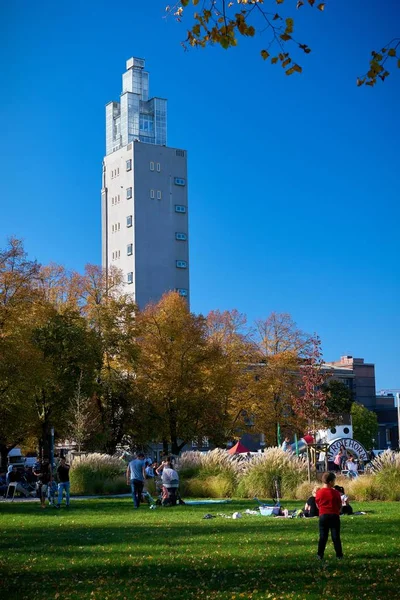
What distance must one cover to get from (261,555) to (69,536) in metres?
5.90

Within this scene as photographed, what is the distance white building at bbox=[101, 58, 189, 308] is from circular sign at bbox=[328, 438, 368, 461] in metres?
71.0

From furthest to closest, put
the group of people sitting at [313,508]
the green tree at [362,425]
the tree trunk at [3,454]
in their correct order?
the green tree at [362,425] < the tree trunk at [3,454] < the group of people sitting at [313,508]

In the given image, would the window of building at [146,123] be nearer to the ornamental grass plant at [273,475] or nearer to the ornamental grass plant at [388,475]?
the ornamental grass plant at [273,475]

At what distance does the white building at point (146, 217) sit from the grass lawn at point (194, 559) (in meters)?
89.7

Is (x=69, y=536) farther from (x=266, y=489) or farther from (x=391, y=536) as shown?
(x=266, y=489)

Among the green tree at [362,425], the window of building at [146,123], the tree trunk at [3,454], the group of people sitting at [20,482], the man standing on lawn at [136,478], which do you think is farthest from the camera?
the window of building at [146,123]

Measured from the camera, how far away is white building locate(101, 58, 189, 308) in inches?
4451

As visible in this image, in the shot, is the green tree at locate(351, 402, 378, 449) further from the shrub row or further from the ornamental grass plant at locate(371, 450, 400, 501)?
the ornamental grass plant at locate(371, 450, 400, 501)

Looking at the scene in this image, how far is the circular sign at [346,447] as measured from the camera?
40.3 metres

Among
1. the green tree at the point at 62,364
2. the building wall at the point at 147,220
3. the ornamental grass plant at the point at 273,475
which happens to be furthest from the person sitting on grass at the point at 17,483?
the building wall at the point at 147,220

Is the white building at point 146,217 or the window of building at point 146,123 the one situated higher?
the window of building at point 146,123

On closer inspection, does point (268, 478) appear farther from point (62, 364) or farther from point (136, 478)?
point (62, 364)

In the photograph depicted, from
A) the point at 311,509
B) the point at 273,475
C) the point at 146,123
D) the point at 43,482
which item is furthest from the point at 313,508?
the point at 146,123

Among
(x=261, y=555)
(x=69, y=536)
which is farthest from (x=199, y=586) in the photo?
(x=69, y=536)
